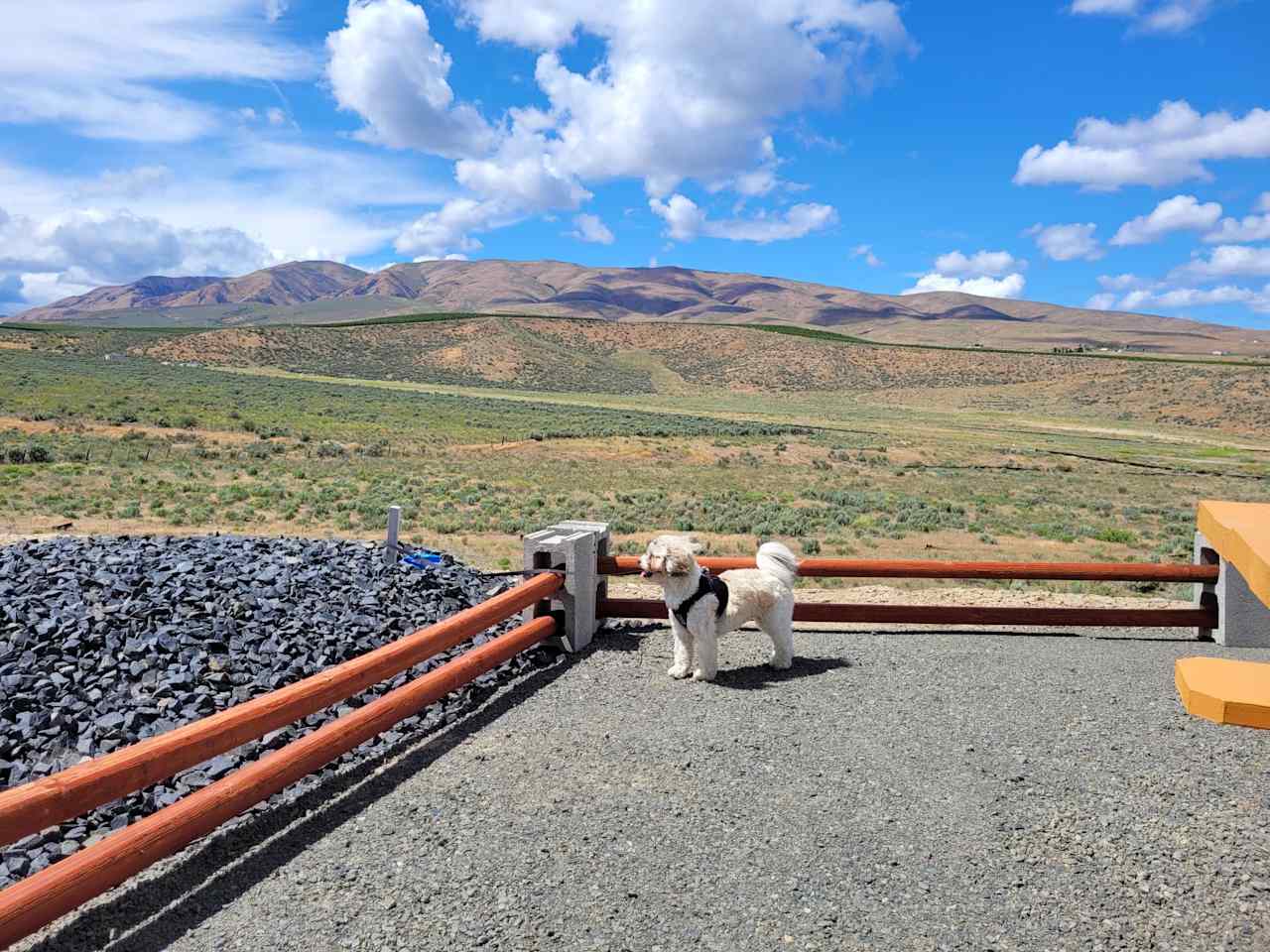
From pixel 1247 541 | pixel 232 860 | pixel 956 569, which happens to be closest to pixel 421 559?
pixel 232 860

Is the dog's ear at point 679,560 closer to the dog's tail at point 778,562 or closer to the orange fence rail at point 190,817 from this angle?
the dog's tail at point 778,562

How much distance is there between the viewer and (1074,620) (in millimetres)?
8445

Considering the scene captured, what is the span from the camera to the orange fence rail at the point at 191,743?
3.36 metres

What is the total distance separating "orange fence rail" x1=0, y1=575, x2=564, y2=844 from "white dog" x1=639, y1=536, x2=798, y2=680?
1.44m

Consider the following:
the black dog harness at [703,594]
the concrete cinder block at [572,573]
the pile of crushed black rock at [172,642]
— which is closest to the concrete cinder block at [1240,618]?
the black dog harness at [703,594]

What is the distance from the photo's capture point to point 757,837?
4.40 meters

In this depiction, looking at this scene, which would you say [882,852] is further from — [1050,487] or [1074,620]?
[1050,487]

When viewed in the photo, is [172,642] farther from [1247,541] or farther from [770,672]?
[1247,541]

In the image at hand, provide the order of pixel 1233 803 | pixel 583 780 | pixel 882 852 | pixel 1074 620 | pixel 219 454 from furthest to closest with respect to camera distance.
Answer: pixel 219 454
pixel 1074 620
pixel 583 780
pixel 1233 803
pixel 882 852

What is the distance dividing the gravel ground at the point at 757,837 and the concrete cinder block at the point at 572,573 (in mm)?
1175

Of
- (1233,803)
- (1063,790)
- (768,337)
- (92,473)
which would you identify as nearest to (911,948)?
(1063,790)

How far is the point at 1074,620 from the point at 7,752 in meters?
8.60

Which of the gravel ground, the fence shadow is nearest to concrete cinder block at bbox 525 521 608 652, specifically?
the gravel ground

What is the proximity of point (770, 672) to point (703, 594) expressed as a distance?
1.04 meters
